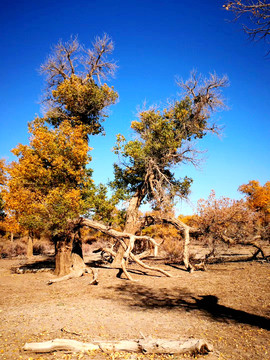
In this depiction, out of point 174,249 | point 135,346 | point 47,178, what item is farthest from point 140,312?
point 174,249

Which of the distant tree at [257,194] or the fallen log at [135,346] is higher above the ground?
the distant tree at [257,194]

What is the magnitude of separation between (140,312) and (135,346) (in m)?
2.40

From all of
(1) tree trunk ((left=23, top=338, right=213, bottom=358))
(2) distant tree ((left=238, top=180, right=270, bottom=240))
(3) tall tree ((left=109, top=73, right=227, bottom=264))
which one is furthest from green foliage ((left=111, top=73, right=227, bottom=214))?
(2) distant tree ((left=238, top=180, right=270, bottom=240))

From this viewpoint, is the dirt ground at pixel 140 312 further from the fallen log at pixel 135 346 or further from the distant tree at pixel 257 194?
the distant tree at pixel 257 194

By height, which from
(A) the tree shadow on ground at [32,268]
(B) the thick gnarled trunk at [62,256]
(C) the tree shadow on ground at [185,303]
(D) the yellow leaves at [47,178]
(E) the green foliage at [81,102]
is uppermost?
(E) the green foliage at [81,102]

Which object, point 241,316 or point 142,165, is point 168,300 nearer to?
point 241,316

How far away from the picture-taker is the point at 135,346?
12.4ft

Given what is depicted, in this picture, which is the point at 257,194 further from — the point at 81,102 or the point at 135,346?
the point at 135,346

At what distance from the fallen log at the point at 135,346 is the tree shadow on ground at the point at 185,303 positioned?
2.10 metres

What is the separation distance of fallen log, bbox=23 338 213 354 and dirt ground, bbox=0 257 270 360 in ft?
0.33

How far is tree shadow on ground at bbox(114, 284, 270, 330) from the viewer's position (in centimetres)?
547

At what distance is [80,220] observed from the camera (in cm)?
1188

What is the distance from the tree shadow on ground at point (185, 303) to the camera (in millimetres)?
5469

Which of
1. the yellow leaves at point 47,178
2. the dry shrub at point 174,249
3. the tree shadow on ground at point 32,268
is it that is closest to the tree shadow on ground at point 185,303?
the yellow leaves at point 47,178
